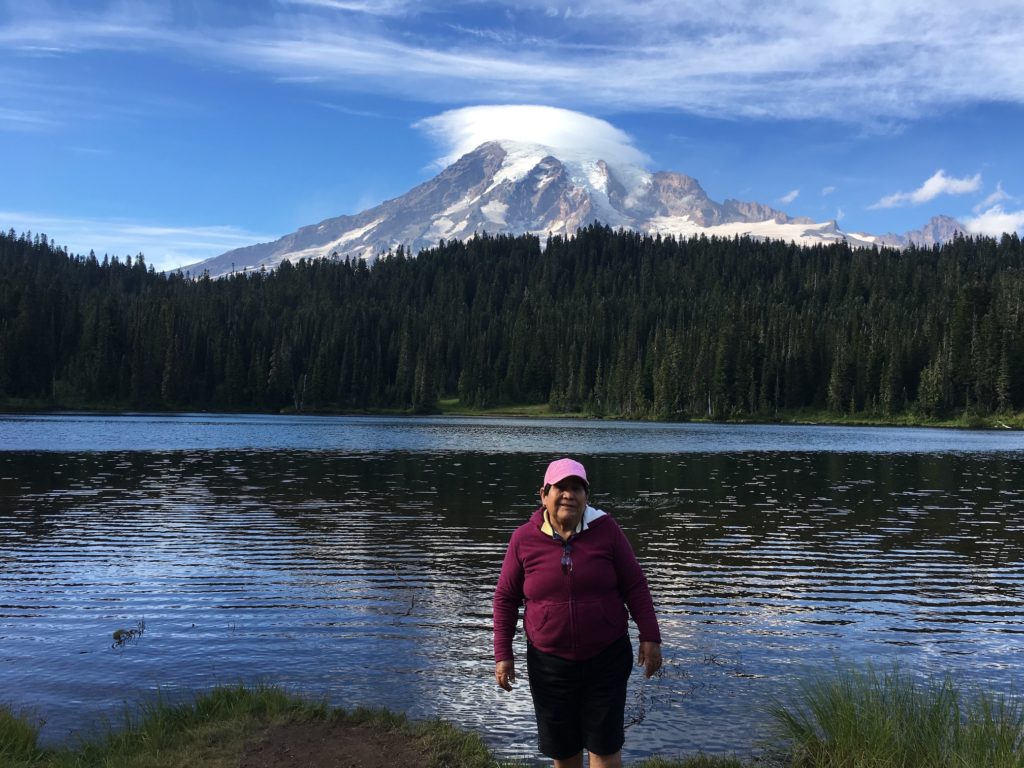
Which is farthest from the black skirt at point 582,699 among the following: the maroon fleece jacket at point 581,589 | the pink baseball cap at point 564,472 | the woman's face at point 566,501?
the pink baseball cap at point 564,472

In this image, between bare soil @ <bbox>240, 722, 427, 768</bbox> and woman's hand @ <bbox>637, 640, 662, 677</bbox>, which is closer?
woman's hand @ <bbox>637, 640, 662, 677</bbox>

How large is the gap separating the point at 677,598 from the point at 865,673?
6.74 meters

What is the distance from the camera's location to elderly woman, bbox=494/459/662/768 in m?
7.39

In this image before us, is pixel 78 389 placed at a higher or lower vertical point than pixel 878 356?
lower

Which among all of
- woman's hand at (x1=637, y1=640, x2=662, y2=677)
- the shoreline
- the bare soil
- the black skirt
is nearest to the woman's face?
the black skirt

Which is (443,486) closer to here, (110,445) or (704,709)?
(704,709)

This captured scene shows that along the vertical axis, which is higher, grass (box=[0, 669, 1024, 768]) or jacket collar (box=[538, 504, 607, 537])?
jacket collar (box=[538, 504, 607, 537])

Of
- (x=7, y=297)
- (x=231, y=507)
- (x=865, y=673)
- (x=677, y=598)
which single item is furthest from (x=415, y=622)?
(x=7, y=297)

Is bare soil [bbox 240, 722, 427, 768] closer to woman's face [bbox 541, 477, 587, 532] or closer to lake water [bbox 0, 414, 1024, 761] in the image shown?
lake water [bbox 0, 414, 1024, 761]

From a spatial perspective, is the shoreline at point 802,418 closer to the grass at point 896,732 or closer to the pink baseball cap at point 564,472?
the grass at point 896,732

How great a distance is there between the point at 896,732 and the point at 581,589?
174 inches

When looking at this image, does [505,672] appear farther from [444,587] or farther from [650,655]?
[444,587]

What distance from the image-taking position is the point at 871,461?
67.4m

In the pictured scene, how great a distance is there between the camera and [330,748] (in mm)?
10039
